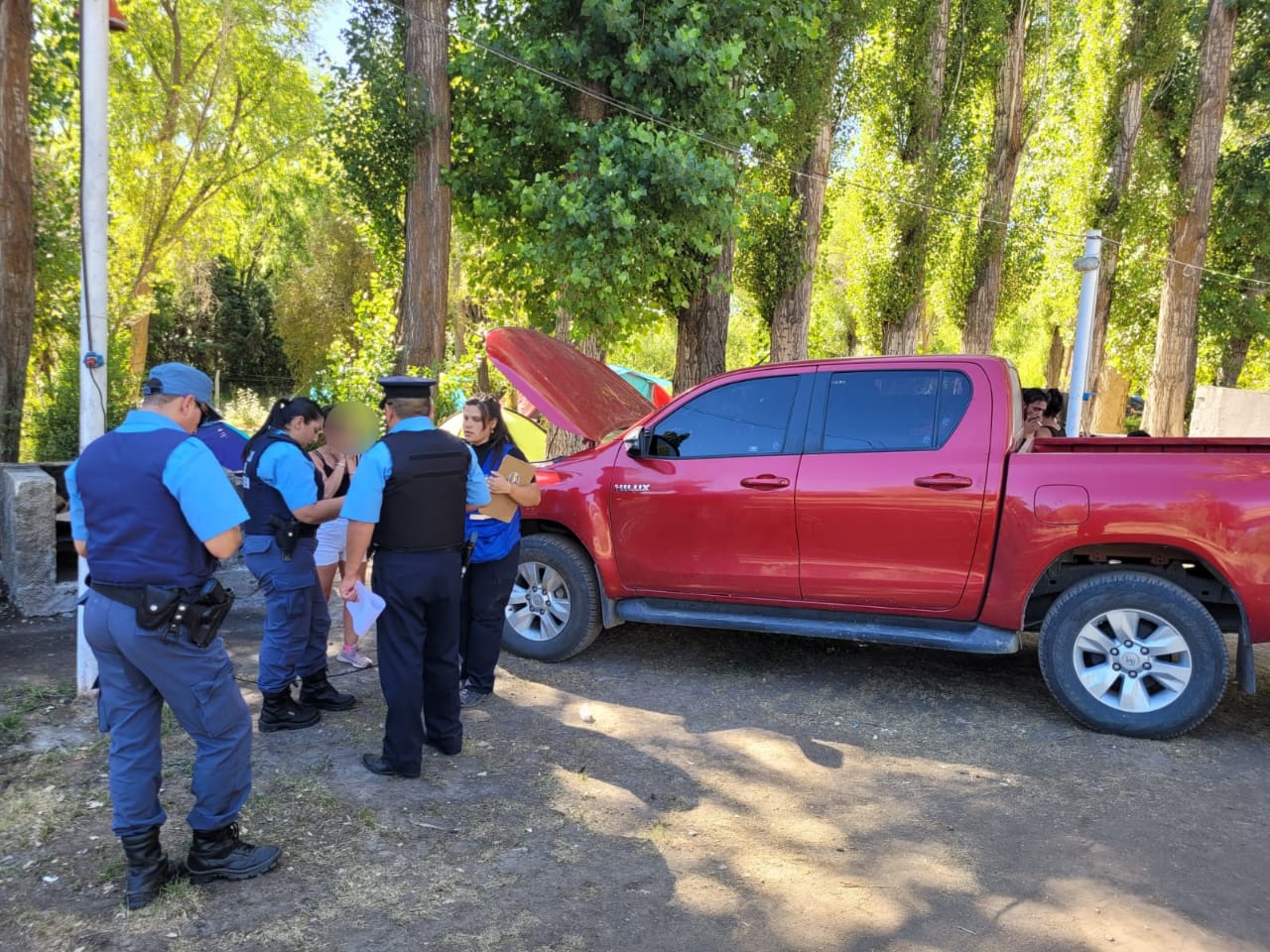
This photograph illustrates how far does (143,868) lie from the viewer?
123 inches

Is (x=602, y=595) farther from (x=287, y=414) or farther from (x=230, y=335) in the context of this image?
(x=230, y=335)

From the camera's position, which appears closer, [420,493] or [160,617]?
[160,617]

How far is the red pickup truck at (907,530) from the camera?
179 inches

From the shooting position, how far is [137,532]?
3.00 meters

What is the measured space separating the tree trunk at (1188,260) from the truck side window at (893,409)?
12.4 meters

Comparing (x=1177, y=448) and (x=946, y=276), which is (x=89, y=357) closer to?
(x=1177, y=448)

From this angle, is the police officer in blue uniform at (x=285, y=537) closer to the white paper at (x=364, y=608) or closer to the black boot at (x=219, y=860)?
the white paper at (x=364, y=608)

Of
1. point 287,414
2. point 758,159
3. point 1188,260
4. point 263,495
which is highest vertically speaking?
point 758,159

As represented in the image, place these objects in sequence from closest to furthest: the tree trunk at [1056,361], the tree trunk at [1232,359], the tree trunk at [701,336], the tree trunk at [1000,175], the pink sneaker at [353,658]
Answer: the pink sneaker at [353,658]
the tree trunk at [701,336]
the tree trunk at [1000,175]
the tree trunk at [1232,359]
the tree trunk at [1056,361]

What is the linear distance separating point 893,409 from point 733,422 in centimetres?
96

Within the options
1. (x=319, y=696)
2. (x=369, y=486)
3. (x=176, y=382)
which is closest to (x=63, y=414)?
(x=319, y=696)

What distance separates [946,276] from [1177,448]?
14622 mm

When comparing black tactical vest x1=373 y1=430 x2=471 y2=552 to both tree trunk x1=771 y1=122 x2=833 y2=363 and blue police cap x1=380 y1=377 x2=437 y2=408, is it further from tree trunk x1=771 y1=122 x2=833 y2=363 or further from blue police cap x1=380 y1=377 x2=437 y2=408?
tree trunk x1=771 y1=122 x2=833 y2=363

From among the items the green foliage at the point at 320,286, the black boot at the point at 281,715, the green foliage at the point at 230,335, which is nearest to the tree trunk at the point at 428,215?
the black boot at the point at 281,715
